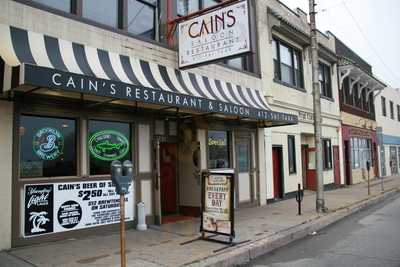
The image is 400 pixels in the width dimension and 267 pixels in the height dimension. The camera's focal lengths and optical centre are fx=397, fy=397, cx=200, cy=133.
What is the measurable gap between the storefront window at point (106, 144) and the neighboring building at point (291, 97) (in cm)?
695

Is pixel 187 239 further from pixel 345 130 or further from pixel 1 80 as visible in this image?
pixel 345 130

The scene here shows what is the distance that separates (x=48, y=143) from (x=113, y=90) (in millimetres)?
1925

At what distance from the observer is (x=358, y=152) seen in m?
25.6

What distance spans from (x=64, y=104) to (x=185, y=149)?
4.36 meters

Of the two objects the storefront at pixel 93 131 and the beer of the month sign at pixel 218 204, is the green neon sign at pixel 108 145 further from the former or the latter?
the beer of the month sign at pixel 218 204

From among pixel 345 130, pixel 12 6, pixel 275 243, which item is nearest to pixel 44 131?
pixel 12 6


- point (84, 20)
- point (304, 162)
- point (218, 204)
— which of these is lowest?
point (218, 204)

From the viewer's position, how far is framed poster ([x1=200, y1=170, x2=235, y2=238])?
26.2 ft

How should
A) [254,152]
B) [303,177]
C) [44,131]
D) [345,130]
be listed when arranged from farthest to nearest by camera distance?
[345,130], [303,177], [254,152], [44,131]

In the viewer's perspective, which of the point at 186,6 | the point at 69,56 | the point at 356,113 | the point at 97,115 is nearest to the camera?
the point at 69,56

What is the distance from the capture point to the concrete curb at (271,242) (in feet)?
22.6

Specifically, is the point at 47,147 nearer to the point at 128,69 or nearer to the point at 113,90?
the point at 113,90

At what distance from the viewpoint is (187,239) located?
8.45 metres

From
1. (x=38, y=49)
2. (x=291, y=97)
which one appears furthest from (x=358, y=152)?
(x=38, y=49)
